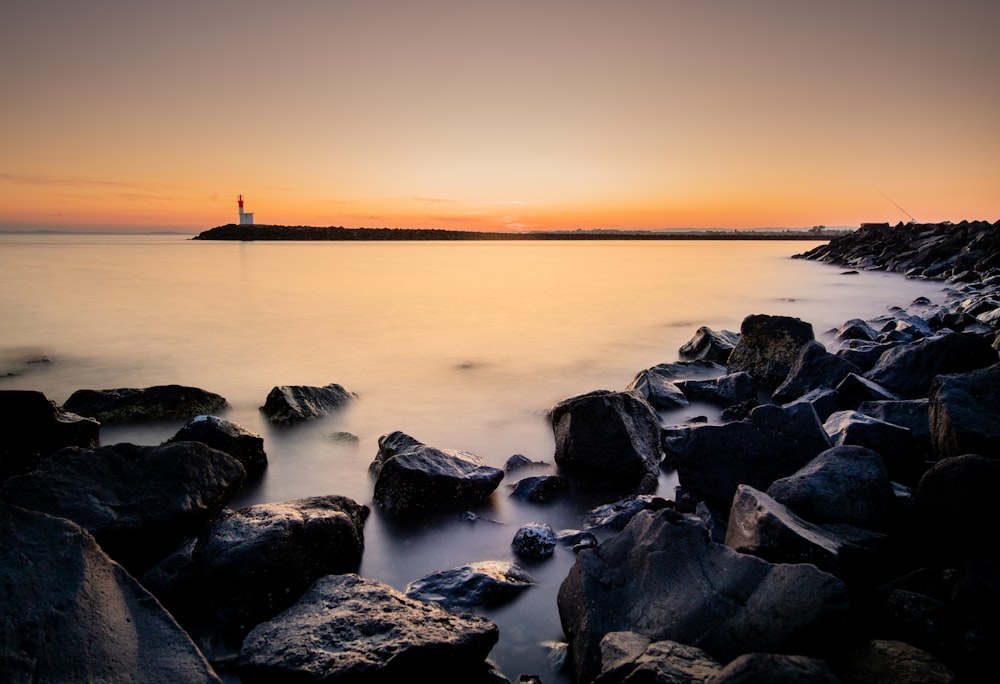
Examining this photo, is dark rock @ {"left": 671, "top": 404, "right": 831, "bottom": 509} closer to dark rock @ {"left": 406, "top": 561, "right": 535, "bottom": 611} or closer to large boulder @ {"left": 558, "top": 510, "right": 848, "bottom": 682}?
large boulder @ {"left": 558, "top": 510, "right": 848, "bottom": 682}

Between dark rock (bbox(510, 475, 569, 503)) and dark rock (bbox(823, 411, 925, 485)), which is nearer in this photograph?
dark rock (bbox(823, 411, 925, 485))

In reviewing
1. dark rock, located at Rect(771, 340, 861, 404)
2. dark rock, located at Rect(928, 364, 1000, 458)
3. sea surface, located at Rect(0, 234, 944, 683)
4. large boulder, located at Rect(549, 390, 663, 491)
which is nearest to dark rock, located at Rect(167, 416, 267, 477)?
sea surface, located at Rect(0, 234, 944, 683)

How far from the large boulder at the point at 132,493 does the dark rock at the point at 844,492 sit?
9.83ft

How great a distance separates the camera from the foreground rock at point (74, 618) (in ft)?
6.15

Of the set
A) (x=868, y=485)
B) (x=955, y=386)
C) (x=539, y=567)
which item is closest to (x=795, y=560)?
(x=868, y=485)

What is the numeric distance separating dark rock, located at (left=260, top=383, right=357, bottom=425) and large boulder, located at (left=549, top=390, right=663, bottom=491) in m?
2.66

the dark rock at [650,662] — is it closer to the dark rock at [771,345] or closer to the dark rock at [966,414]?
the dark rock at [966,414]

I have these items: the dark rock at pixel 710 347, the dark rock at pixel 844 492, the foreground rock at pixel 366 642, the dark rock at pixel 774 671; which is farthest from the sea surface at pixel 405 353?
the dark rock at pixel 844 492

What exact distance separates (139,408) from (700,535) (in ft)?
17.8

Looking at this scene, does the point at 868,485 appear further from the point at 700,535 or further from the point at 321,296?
the point at 321,296

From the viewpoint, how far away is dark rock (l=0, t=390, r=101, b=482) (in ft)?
12.9

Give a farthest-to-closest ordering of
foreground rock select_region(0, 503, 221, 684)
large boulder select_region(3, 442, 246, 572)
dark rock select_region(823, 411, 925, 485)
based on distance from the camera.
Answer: dark rock select_region(823, 411, 925, 485) < large boulder select_region(3, 442, 246, 572) < foreground rock select_region(0, 503, 221, 684)

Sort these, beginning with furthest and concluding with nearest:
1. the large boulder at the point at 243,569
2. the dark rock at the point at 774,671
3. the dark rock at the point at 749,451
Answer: the dark rock at the point at 749,451 → the large boulder at the point at 243,569 → the dark rock at the point at 774,671

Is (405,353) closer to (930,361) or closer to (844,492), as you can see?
(930,361)
